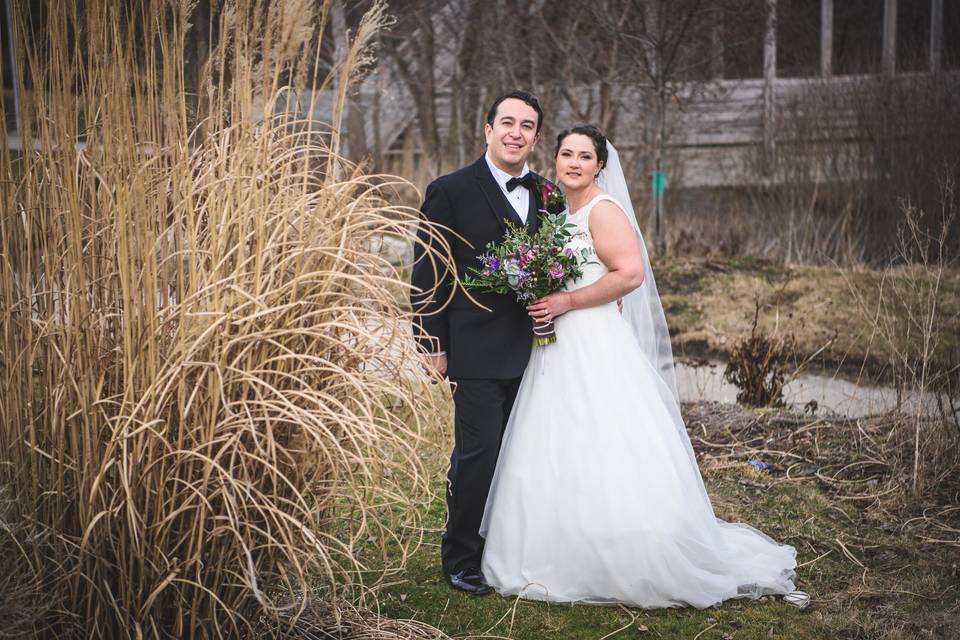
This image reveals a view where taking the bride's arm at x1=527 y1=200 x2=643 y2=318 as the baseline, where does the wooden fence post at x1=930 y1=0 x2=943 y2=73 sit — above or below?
above

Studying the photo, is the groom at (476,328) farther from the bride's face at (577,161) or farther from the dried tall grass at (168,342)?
the dried tall grass at (168,342)

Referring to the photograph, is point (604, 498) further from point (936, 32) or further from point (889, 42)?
point (936, 32)

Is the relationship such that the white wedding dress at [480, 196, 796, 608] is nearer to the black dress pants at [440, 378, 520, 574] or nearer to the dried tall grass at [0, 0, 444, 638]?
the black dress pants at [440, 378, 520, 574]

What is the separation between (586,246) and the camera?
148 inches

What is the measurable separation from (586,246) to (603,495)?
3.39ft

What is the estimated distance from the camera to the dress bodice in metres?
3.77

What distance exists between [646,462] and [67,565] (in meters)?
2.13

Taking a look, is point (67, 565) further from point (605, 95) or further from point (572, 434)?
point (605, 95)

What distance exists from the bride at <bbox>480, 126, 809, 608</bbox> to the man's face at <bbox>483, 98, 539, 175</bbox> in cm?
21

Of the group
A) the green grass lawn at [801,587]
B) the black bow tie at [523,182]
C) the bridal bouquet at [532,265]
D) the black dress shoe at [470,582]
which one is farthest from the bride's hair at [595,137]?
the black dress shoe at [470,582]

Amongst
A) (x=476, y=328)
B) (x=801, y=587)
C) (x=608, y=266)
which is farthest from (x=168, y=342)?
(x=801, y=587)

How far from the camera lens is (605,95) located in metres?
11.8

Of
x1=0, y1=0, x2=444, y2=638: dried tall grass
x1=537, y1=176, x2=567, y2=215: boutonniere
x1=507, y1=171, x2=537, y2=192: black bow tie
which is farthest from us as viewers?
x1=537, y1=176, x2=567, y2=215: boutonniere

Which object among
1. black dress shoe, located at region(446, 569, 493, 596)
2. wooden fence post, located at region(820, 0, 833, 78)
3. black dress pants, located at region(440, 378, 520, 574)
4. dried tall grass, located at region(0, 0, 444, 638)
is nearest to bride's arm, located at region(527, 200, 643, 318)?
black dress pants, located at region(440, 378, 520, 574)
